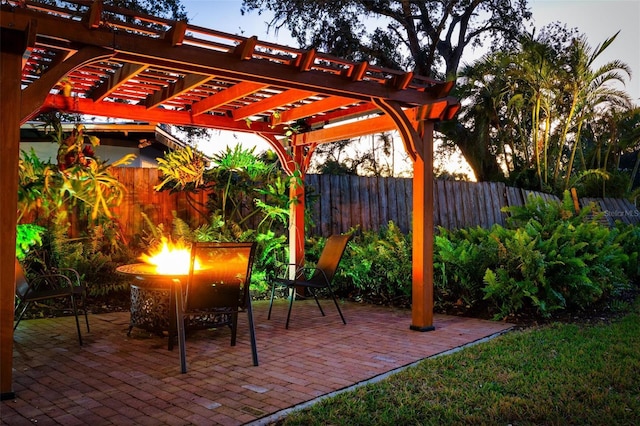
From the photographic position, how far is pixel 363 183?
9117 millimetres

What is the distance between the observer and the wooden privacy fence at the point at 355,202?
757cm

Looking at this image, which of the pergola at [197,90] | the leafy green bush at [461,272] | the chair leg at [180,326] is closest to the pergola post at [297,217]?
the pergola at [197,90]

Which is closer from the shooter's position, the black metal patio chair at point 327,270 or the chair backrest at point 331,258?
the black metal patio chair at point 327,270

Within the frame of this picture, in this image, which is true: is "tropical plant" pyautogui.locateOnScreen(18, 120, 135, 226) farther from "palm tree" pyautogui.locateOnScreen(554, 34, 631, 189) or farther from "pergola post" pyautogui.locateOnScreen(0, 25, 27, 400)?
"palm tree" pyautogui.locateOnScreen(554, 34, 631, 189)

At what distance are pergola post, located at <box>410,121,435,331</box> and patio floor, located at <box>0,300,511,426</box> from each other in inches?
9.3

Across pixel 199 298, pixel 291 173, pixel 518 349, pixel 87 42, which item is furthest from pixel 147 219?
pixel 518 349

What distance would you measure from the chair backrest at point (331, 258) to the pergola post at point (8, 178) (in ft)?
10.0

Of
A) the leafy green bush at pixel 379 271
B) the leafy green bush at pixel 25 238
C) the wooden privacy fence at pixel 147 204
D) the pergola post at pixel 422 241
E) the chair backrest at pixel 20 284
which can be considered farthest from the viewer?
the wooden privacy fence at pixel 147 204

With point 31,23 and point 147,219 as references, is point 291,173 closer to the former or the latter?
point 147,219

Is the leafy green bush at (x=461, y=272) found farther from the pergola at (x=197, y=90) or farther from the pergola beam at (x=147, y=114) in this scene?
the pergola beam at (x=147, y=114)

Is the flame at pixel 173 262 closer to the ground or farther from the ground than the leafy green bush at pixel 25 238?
closer to the ground

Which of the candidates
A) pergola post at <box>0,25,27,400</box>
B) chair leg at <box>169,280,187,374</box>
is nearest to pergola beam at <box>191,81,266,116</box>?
chair leg at <box>169,280,187,374</box>

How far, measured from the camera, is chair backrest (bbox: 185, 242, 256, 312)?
418cm

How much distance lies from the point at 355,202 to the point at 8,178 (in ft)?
20.1
